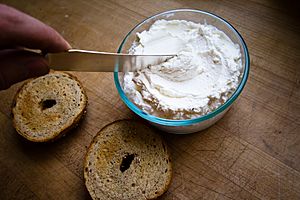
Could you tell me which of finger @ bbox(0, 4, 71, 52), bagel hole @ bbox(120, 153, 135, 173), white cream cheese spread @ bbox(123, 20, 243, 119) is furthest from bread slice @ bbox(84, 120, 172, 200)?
finger @ bbox(0, 4, 71, 52)

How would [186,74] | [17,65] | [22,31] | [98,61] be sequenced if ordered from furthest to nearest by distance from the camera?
[186,74] < [98,61] < [17,65] < [22,31]

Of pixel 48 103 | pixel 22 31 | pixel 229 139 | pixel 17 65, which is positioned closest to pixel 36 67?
pixel 17 65

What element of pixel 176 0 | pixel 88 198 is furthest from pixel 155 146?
pixel 176 0

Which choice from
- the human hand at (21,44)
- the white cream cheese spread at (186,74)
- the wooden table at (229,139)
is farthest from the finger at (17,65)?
the wooden table at (229,139)

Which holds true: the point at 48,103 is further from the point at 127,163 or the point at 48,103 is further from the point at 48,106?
the point at 127,163

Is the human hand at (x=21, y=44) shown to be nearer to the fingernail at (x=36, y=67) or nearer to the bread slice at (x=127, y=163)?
the fingernail at (x=36, y=67)

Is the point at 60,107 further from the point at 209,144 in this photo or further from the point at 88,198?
the point at 209,144

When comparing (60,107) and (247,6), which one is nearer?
(60,107)
